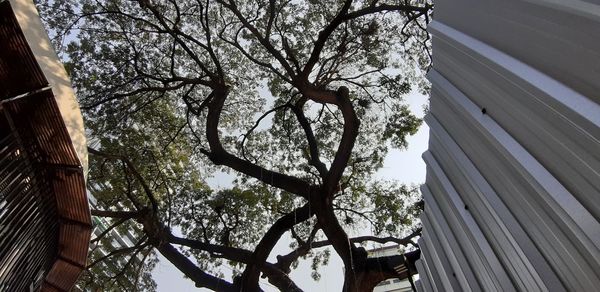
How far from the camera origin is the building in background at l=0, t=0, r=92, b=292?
9.09ft

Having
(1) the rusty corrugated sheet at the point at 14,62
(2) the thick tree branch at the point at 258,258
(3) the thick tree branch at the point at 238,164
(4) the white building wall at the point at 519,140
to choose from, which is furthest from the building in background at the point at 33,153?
(3) the thick tree branch at the point at 238,164

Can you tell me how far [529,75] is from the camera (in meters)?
1.74

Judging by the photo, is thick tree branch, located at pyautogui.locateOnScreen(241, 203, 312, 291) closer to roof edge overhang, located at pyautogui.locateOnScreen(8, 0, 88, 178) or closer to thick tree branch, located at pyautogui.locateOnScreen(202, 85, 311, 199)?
thick tree branch, located at pyautogui.locateOnScreen(202, 85, 311, 199)

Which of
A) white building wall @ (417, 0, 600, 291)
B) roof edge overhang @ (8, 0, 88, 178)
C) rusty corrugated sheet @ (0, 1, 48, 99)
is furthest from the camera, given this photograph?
roof edge overhang @ (8, 0, 88, 178)

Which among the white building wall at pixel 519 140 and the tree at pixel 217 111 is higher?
the tree at pixel 217 111

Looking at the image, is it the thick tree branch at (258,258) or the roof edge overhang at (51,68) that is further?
the thick tree branch at (258,258)

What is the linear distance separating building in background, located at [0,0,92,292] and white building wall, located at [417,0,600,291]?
268 cm

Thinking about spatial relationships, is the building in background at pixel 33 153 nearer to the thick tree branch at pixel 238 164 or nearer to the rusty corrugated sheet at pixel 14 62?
the rusty corrugated sheet at pixel 14 62

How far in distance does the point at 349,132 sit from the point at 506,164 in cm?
458

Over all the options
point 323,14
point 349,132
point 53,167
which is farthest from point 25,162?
point 323,14

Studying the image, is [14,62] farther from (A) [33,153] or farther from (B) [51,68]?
(A) [33,153]

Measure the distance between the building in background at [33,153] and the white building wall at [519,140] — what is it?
2684 mm

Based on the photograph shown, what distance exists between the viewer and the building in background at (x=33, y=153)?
2771 mm

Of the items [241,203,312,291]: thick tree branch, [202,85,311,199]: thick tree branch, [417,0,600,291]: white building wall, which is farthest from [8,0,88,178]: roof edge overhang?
[202,85,311,199]: thick tree branch
